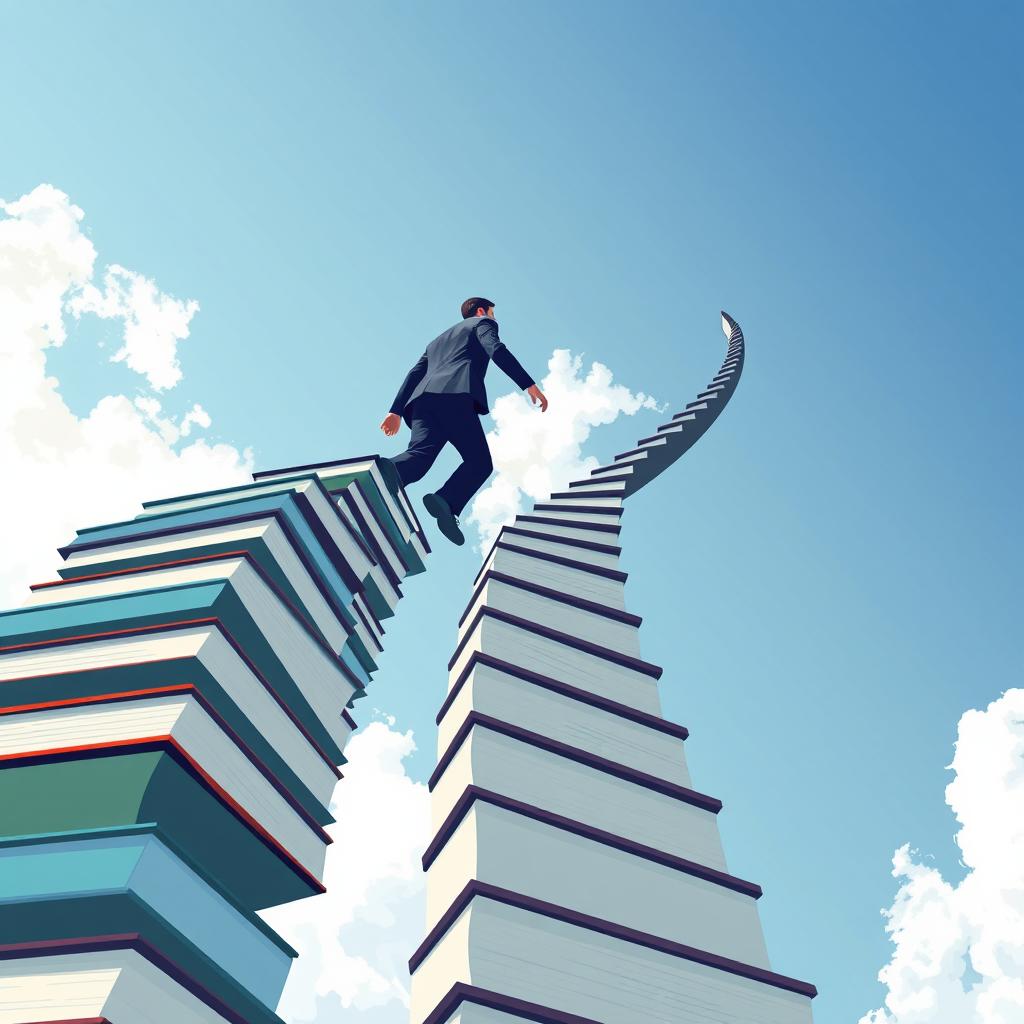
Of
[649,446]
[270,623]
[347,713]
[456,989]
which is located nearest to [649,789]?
[347,713]

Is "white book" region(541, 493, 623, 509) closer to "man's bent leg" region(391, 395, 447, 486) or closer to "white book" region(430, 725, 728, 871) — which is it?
"man's bent leg" region(391, 395, 447, 486)

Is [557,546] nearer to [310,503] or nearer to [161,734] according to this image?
[310,503]

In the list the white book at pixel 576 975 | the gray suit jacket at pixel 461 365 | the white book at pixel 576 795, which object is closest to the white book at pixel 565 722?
the white book at pixel 576 795

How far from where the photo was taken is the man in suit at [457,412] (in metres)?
6.93

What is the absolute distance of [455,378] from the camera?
7.28 metres

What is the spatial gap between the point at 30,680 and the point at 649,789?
2.99 m

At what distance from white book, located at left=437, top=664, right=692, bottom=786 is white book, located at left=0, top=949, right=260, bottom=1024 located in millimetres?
2692

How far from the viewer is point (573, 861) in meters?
3.97

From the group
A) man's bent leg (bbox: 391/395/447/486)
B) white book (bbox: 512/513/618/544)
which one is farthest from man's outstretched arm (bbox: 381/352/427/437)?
white book (bbox: 512/513/618/544)

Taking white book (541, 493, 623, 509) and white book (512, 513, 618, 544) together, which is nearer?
white book (512, 513, 618, 544)

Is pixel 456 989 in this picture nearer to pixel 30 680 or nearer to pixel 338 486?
pixel 30 680

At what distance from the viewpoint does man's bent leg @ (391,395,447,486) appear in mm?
6766

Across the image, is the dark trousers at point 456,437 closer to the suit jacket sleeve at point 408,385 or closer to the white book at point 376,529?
the suit jacket sleeve at point 408,385

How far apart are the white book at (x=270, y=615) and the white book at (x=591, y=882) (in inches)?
27.8
